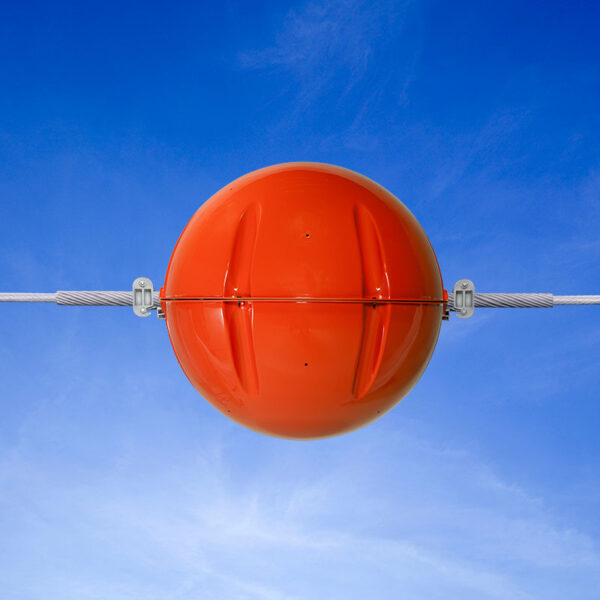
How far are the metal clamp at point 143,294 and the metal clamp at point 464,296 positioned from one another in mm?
1269

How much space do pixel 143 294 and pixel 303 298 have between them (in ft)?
2.88

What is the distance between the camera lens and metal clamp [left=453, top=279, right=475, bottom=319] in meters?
2.45

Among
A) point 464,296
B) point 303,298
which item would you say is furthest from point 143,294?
point 464,296

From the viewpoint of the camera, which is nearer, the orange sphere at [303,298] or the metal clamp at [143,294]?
the orange sphere at [303,298]

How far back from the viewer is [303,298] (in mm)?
1872

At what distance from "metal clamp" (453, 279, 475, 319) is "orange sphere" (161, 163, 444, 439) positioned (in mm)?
238

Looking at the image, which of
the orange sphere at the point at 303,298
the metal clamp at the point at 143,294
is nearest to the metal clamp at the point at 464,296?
the orange sphere at the point at 303,298

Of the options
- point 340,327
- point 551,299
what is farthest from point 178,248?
point 551,299

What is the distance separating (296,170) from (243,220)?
1.02ft

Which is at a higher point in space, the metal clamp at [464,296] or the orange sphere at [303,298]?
the metal clamp at [464,296]

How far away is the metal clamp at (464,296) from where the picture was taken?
245cm

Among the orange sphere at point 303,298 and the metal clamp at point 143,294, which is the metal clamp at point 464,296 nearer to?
the orange sphere at point 303,298

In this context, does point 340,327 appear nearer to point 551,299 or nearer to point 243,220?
point 243,220

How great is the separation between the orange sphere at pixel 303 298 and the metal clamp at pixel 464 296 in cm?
24
